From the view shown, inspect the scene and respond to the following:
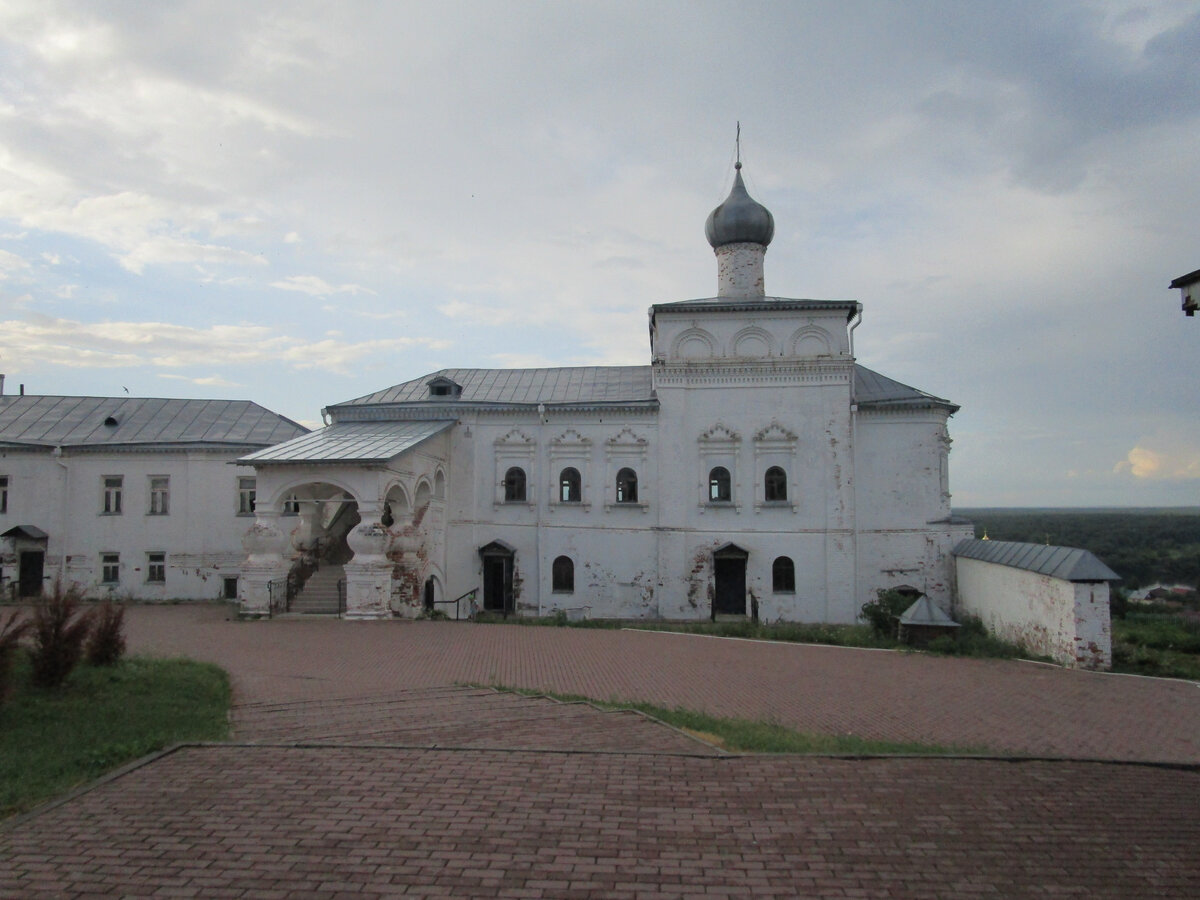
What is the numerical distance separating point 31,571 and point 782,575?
23.4 meters

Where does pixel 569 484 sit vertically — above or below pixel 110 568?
above

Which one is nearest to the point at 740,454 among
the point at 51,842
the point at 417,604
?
the point at 417,604

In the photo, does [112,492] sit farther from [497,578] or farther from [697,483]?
[697,483]

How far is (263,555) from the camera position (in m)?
20.8

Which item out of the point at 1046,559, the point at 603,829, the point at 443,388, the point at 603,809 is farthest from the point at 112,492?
the point at 1046,559

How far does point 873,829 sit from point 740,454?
60.3ft

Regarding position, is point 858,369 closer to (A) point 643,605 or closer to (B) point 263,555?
(A) point 643,605

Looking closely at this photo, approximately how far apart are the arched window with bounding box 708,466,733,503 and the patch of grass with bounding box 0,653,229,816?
15.7m

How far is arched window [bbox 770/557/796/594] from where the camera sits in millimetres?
23641

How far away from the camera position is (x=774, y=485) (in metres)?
24.0

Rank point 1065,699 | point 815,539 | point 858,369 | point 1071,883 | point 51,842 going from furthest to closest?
1. point 858,369
2. point 815,539
3. point 1065,699
4. point 51,842
5. point 1071,883

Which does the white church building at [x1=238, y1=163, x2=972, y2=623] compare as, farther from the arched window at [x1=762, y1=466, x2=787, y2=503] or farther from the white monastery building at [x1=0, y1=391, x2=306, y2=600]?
the white monastery building at [x1=0, y1=391, x2=306, y2=600]

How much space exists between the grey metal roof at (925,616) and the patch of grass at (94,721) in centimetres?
1389

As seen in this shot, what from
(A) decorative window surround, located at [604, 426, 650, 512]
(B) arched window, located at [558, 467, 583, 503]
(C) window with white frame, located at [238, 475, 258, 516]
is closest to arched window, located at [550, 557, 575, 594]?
(B) arched window, located at [558, 467, 583, 503]
